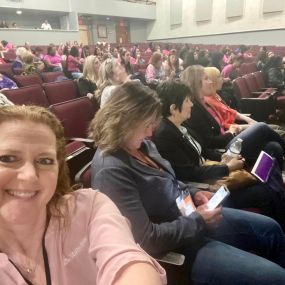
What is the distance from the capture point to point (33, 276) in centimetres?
74

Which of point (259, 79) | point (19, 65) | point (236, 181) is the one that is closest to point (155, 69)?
point (259, 79)

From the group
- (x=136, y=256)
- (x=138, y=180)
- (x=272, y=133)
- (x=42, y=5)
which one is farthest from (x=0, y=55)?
(x=136, y=256)

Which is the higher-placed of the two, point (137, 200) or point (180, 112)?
point (180, 112)

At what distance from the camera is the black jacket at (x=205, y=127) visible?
241 centimetres

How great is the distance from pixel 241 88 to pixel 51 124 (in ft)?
12.5

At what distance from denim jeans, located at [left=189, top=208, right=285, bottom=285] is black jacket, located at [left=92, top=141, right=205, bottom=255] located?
0.34 feet

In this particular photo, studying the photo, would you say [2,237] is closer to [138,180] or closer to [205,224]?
[138,180]

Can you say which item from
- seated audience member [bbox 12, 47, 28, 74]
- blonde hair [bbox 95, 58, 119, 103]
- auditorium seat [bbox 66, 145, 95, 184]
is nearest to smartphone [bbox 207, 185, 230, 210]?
auditorium seat [bbox 66, 145, 95, 184]

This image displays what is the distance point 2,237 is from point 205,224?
0.85m

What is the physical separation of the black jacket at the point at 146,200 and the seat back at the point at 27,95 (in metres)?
1.78

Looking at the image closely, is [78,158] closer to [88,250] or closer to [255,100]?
[88,250]

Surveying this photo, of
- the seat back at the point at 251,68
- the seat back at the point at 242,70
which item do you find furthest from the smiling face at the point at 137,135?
the seat back at the point at 251,68

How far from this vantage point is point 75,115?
2.51 meters

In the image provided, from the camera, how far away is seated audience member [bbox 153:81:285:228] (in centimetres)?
181
